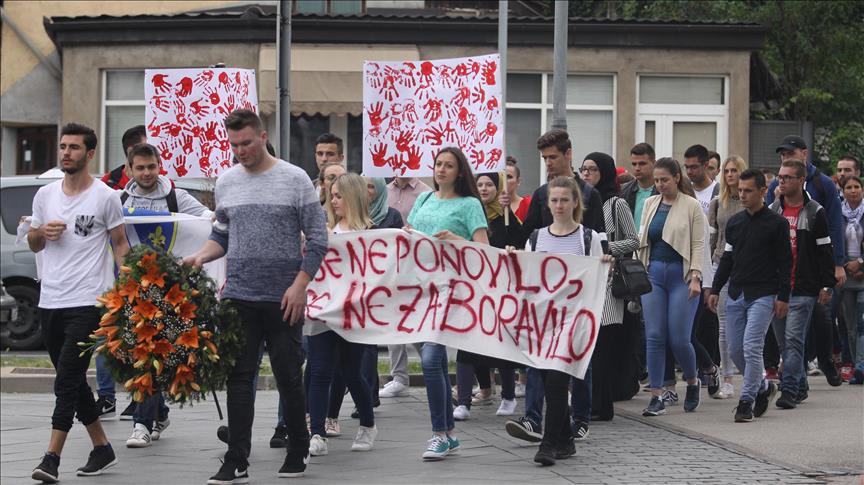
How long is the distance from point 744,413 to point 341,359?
3.23 m

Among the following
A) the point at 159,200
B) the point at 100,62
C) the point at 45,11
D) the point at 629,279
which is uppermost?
the point at 45,11

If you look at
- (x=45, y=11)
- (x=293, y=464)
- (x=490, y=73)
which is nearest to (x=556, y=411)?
(x=293, y=464)

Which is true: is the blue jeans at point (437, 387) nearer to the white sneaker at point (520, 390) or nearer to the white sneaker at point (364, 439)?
the white sneaker at point (364, 439)

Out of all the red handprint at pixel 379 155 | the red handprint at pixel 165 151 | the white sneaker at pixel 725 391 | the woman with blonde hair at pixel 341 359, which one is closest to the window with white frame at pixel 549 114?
the white sneaker at pixel 725 391

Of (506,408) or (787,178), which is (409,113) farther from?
(787,178)

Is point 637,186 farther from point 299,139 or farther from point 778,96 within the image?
point 778,96

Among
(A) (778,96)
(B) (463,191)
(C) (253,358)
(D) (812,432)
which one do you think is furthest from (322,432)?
(A) (778,96)

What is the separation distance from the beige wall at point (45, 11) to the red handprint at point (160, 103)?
63.1 feet

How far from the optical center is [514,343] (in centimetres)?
955

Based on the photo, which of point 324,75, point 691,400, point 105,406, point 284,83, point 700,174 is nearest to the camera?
point 105,406

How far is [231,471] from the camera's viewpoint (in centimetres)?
826

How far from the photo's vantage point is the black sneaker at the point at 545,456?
885 centimetres

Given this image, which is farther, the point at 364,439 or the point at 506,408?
the point at 506,408

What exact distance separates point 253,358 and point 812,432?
14.0ft
